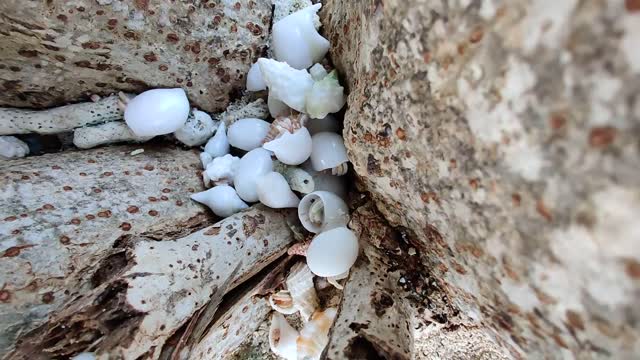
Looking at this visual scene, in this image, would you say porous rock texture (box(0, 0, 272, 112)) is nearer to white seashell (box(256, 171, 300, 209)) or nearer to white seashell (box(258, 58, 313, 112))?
white seashell (box(258, 58, 313, 112))

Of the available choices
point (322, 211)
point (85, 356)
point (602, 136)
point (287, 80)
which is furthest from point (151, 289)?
point (602, 136)

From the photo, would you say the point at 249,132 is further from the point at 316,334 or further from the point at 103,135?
the point at 316,334

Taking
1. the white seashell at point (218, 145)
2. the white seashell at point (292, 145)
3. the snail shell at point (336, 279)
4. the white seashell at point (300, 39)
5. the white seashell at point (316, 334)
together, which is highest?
the white seashell at point (300, 39)

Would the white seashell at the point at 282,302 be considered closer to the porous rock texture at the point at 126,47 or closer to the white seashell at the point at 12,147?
the porous rock texture at the point at 126,47

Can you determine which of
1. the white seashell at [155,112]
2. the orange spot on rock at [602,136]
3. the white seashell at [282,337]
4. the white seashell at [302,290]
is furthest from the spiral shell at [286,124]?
the orange spot on rock at [602,136]

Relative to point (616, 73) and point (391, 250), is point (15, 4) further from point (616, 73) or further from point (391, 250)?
point (616, 73)

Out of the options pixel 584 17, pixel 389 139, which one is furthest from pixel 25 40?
pixel 584 17
